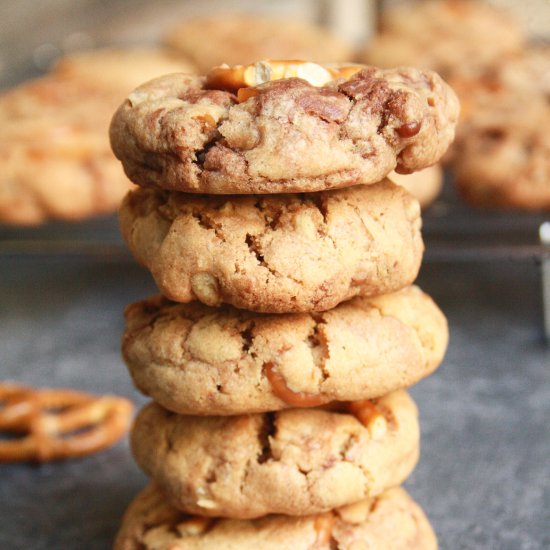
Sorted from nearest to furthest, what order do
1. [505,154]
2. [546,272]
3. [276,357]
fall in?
[276,357] → [546,272] → [505,154]

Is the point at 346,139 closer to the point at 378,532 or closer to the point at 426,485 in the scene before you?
the point at 378,532

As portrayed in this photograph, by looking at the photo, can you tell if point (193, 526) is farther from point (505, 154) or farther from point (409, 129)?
point (505, 154)

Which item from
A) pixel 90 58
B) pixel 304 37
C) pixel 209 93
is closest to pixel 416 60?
pixel 304 37

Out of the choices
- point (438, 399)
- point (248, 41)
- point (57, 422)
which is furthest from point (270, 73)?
point (248, 41)

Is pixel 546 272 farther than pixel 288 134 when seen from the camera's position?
Yes

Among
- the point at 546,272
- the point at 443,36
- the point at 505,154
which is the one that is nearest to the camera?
the point at 546,272
